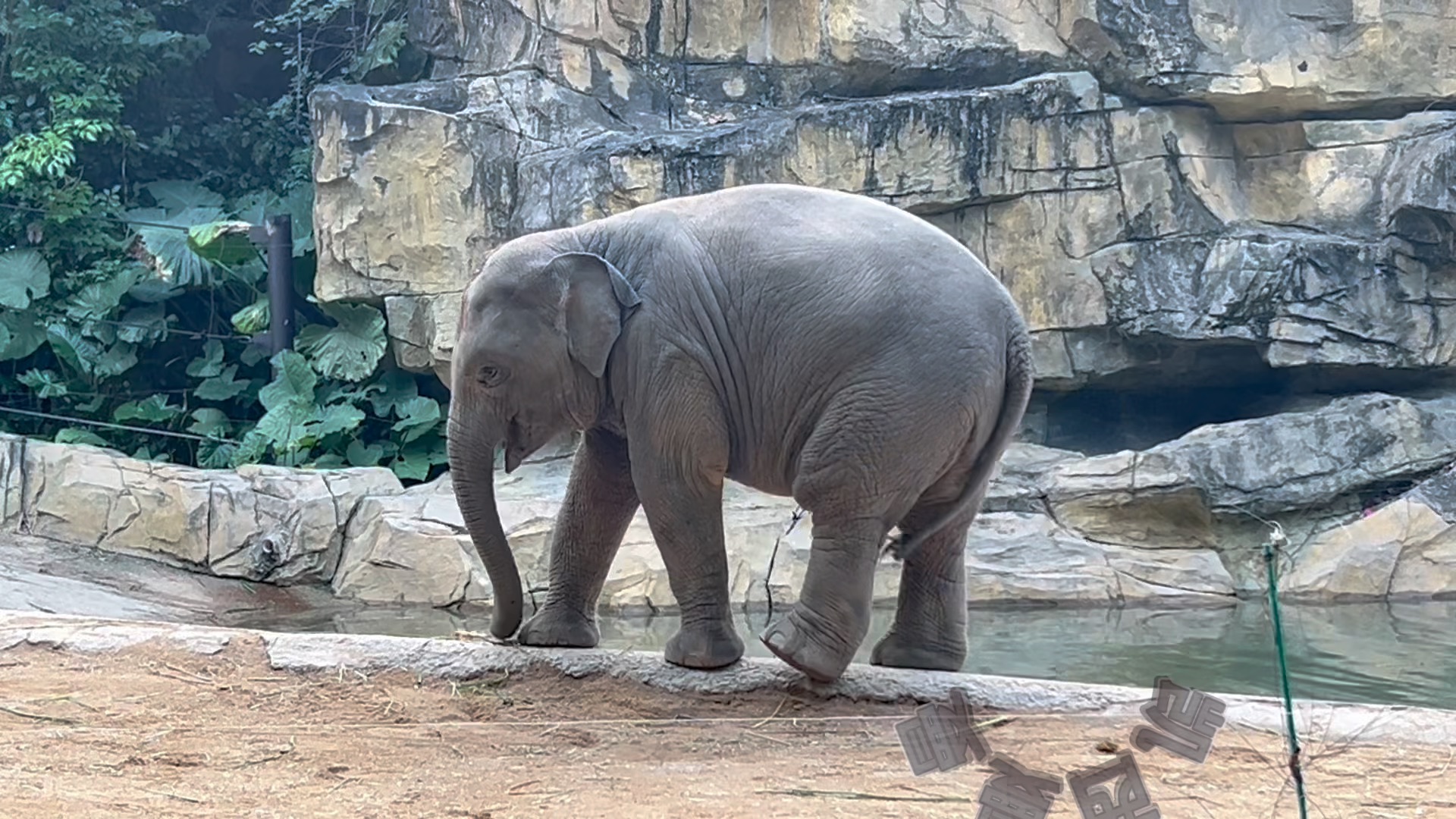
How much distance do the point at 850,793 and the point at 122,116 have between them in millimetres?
14989

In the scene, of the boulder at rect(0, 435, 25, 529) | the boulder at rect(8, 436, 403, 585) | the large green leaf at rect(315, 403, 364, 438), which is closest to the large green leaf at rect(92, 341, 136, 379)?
the large green leaf at rect(315, 403, 364, 438)

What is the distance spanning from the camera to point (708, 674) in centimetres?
451

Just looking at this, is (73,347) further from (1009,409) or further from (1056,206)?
(1009,409)

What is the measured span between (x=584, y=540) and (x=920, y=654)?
1304 millimetres

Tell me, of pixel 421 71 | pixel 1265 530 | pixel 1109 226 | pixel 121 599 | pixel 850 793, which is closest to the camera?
pixel 850 793

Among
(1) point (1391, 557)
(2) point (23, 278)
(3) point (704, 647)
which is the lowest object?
(1) point (1391, 557)

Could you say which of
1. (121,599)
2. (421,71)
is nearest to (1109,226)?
(421,71)

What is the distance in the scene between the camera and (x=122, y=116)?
1556 centimetres

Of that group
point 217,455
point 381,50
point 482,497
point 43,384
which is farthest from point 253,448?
point 482,497

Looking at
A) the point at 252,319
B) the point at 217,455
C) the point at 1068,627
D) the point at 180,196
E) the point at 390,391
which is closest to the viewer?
the point at 1068,627

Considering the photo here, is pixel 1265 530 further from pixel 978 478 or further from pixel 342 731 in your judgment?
pixel 342 731

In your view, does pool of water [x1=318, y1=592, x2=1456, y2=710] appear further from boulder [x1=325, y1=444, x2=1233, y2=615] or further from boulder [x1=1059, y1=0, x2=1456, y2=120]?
boulder [x1=1059, y1=0, x2=1456, y2=120]

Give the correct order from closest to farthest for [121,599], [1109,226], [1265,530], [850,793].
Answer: [850,793]
[121,599]
[1265,530]
[1109,226]

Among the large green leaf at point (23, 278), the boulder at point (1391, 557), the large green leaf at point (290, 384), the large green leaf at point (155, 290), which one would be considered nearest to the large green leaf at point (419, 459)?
the large green leaf at point (290, 384)
